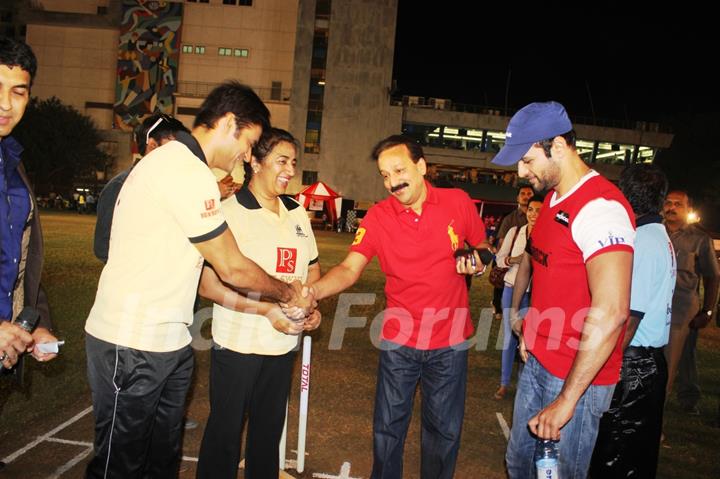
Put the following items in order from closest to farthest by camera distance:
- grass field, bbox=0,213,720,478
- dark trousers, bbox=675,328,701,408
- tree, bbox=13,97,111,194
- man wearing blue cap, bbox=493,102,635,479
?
man wearing blue cap, bbox=493,102,635,479
grass field, bbox=0,213,720,478
dark trousers, bbox=675,328,701,408
tree, bbox=13,97,111,194

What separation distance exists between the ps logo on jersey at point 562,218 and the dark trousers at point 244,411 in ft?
7.05

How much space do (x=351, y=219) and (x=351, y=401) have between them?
1654 inches

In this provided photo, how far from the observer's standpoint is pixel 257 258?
3.80 metres

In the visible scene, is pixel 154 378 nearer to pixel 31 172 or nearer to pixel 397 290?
pixel 397 290

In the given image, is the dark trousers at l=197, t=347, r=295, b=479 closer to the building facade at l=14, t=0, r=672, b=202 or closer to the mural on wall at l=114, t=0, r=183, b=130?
the building facade at l=14, t=0, r=672, b=202

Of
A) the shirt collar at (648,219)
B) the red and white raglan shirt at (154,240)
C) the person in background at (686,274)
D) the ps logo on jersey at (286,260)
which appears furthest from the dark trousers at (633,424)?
the person in background at (686,274)

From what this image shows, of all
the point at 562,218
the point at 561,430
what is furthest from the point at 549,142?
the point at 561,430

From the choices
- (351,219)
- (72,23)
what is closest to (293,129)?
(351,219)

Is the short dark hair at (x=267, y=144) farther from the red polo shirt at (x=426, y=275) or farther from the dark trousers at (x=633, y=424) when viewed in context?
the dark trousers at (x=633, y=424)

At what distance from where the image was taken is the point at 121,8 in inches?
2667

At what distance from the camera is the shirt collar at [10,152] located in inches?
112

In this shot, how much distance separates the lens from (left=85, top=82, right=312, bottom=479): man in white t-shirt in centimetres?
277

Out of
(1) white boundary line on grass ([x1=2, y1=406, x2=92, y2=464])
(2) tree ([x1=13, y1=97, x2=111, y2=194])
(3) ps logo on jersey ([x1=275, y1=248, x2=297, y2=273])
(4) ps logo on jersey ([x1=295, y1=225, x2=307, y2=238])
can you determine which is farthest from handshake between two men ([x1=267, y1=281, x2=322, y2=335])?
(2) tree ([x1=13, y1=97, x2=111, y2=194])

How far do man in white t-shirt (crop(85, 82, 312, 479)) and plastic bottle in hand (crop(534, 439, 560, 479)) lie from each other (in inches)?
71.5
